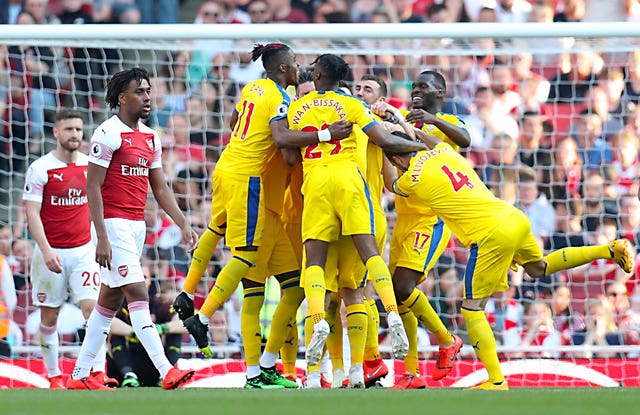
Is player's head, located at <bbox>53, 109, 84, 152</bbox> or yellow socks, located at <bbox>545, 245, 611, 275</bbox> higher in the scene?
player's head, located at <bbox>53, 109, 84, 152</bbox>

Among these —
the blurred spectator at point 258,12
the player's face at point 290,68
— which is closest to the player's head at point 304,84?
the player's face at point 290,68

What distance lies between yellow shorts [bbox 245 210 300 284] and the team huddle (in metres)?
0.01

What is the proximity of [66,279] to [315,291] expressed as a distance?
113 inches

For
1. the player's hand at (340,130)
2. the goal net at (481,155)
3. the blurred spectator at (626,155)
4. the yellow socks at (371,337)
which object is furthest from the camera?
A: the blurred spectator at (626,155)

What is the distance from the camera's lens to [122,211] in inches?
340

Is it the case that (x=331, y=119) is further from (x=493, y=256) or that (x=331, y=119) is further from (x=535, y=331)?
(x=535, y=331)

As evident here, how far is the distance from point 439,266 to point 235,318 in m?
2.17

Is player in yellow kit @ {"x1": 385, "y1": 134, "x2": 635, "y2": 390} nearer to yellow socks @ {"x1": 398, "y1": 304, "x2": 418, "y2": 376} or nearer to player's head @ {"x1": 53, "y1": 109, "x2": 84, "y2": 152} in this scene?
yellow socks @ {"x1": 398, "y1": 304, "x2": 418, "y2": 376}

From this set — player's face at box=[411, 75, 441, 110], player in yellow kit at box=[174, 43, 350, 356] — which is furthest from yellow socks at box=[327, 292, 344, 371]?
player's face at box=[411, 75, 441, 110]

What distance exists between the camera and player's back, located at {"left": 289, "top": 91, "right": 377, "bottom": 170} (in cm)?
859

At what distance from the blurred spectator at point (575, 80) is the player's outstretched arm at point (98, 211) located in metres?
6.24

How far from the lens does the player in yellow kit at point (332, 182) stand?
8.45 m

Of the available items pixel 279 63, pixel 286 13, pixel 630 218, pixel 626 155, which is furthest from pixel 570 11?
pixel 279 63

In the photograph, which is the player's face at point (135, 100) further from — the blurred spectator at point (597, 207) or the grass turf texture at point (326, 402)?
the blurred spectator at point (597, 207)
